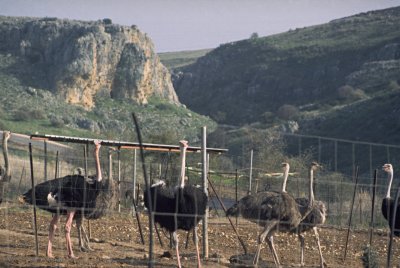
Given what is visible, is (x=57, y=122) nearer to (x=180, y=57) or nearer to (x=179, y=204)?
(x=179, y=204)

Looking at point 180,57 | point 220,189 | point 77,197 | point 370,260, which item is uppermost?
point 180,57

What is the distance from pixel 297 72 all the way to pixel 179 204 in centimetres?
8183

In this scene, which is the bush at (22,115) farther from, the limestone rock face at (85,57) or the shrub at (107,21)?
the shrub at (107,21)

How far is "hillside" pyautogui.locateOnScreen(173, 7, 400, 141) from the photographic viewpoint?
265ft

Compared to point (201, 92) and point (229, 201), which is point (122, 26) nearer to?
point (201, 92)

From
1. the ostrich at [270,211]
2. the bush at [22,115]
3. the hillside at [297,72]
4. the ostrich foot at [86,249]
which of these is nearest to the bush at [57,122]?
the bush at [22,115]

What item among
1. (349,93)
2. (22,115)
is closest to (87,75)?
(22,115)

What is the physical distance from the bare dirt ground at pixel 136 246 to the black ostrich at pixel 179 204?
1.82 ft

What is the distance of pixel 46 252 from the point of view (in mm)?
12500

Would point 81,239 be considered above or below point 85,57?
below

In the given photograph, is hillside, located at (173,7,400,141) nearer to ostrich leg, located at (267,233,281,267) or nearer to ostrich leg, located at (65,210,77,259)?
ostrich leg, located at (267,233,281,267)

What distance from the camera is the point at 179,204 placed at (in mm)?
12234

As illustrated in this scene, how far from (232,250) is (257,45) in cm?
Answer: 9576

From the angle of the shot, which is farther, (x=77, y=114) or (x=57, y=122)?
(x=77, y=114)
